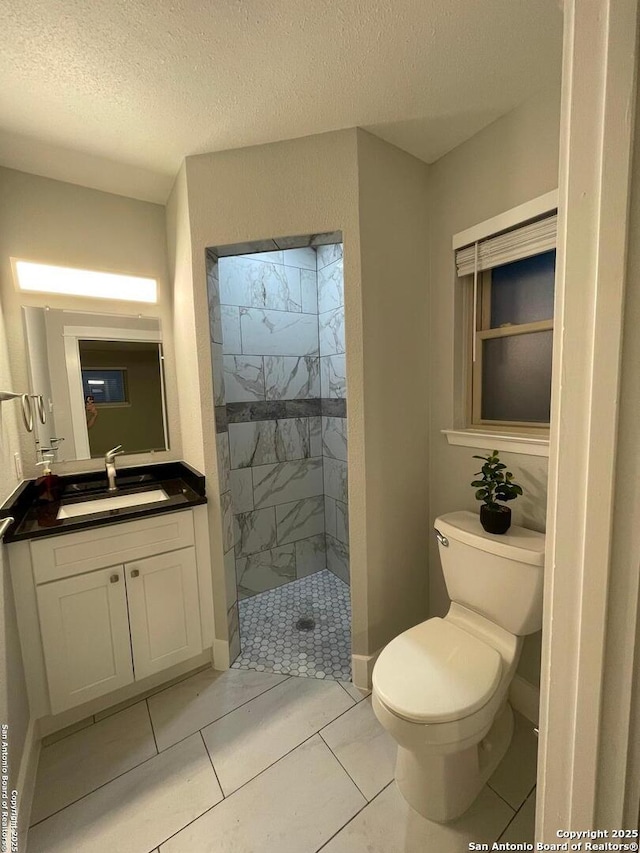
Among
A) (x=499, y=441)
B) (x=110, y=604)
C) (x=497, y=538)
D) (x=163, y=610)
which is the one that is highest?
(x=499, y=441)

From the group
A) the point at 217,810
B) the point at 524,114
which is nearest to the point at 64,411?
the point at 217,810

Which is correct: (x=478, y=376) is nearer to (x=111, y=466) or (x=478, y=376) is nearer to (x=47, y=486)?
(x=111, y=466)

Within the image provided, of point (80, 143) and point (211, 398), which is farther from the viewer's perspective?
point (211, 398)

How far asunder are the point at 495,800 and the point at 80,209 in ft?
10.3

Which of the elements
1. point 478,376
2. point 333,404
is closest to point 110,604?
point 333,404

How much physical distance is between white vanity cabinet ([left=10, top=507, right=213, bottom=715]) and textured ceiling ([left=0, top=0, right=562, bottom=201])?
65.5 inches

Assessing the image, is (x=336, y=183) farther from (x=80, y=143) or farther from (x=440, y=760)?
(x=440, y=760)

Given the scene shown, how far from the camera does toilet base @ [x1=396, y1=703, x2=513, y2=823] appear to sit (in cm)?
117

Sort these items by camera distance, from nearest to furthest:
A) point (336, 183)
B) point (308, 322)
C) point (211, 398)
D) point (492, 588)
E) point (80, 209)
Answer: point (492, 588) < point (336, 183) < point (211, 398) < point (80, 209) < point (308, 322)

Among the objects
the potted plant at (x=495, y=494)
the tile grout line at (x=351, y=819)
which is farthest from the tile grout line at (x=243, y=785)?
the potted plant at (x=495, y=494)

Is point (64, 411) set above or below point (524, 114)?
below

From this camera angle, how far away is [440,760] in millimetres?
1162

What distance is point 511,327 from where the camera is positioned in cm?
159

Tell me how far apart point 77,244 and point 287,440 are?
167 cm
